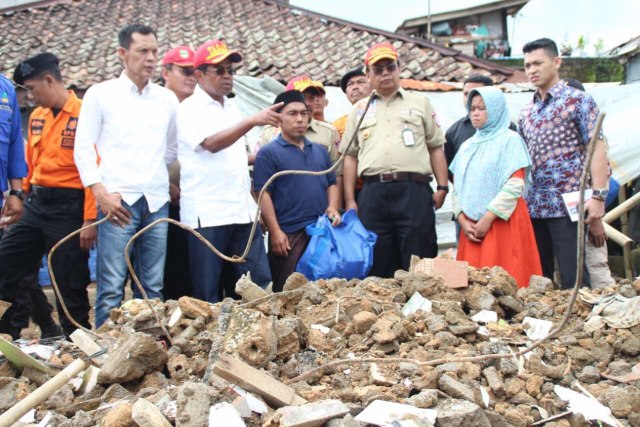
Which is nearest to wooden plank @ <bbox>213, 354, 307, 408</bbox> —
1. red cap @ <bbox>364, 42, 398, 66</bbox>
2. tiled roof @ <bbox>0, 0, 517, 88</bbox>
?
red cap @ <bbox>364, 42, 398, 66</bbox>

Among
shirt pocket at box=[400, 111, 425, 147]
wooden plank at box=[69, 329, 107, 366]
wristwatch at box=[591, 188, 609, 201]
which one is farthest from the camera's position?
shirt pocket at box=[400, 111, 425, 147]

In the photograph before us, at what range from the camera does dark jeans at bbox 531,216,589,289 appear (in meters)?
4.48

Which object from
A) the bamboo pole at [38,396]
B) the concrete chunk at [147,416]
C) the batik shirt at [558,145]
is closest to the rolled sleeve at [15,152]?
the bamboo pole at [38,396]

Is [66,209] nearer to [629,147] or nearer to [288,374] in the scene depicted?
[288,374]

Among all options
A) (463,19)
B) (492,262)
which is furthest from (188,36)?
(492,262)

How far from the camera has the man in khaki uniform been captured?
4840 mm

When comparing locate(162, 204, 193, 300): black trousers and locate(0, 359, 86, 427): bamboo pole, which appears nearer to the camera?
locate(0, 359, 86, 427): bamboo pole

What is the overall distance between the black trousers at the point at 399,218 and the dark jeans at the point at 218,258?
0.83 meters

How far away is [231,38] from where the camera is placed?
12773 mm

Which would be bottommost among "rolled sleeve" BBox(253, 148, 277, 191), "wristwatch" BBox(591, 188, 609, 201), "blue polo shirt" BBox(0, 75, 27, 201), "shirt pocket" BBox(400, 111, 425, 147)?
"wristwatch" BBox(591, 188, 609, 201)

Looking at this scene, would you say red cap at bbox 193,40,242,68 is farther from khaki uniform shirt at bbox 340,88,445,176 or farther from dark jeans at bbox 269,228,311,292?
dark jeans at bbox 269,228,311,292

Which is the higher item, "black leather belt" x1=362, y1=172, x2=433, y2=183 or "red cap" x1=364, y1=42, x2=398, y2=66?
"red cap" x1=364, y1=42, x2=398, y2=66

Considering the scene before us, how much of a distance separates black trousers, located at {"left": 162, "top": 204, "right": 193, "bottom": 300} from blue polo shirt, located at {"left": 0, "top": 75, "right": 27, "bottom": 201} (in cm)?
102

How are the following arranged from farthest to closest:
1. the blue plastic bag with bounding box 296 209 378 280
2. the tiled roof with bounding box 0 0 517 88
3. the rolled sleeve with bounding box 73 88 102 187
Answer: the tiled roof with bounding box 0 0 517 88 < the blue plastic bag with bounding box 296 209 378 280 < the rolled sleeve with bounding box 73 88 102 187
